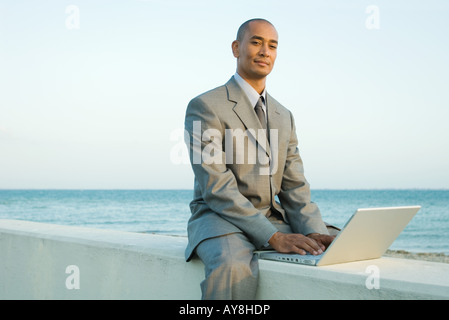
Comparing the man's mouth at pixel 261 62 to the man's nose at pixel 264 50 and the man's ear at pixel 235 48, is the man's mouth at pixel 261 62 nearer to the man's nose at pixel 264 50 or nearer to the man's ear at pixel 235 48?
the man's nose at pixel 264 50

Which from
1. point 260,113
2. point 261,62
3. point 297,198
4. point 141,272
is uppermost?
point 261,62

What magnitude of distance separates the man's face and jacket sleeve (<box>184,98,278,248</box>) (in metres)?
0.32

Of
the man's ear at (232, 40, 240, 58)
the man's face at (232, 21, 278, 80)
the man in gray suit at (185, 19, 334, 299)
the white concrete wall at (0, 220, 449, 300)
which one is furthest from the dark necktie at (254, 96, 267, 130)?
the white concrete wall at (0, 220, 449, 300)

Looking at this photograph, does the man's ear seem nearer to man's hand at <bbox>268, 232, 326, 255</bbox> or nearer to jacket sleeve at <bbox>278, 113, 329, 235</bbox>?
jacket sleeve at <bbox>278, 113, 329, 235</bbox>

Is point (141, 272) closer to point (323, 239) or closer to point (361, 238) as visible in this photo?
point (323, 239)

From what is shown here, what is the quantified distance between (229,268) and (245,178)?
0.50m

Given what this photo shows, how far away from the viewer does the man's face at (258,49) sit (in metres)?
2.50

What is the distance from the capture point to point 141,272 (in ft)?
8.75

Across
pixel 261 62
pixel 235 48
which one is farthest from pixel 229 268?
pixel 235 48

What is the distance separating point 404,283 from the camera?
1.83m

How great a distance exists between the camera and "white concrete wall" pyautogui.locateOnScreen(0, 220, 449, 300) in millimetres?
1916
